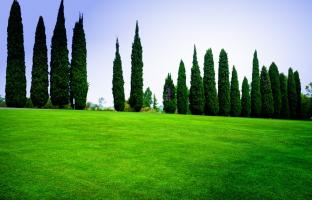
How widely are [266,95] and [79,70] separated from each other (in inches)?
1347

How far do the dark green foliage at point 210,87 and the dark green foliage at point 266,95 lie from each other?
1049cm

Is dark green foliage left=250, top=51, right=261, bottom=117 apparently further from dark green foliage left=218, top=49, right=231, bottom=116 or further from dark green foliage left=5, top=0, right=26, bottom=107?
dark green foliage left=5, top=0, right=26, bottom=107

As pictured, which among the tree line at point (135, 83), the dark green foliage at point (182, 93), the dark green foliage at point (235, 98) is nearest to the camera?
the tree line at point (135, 83)

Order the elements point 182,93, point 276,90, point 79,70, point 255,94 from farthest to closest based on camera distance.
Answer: point 276,90 → point 255,94 → point 182,93 → point 79,70

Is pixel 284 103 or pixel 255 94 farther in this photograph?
pixel 284 103

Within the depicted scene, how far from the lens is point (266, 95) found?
182 ft

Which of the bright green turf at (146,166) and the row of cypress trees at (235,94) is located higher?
the row of cypress trees at (235,94)

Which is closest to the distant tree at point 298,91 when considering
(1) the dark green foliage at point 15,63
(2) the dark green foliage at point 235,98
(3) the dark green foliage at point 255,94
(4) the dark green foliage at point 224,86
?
(3) the dark green foliage at point 255,94

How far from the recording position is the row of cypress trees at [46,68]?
34219 mm

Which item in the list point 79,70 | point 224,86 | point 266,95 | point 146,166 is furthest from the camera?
point 266,95

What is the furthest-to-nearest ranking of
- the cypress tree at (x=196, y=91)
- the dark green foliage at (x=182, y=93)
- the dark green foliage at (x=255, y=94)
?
→ 1. the dark green foliage at (x=255, y=94)
2. the dark green foliage at (x=182, y=93)
3. the cypress tree at (x=196, y=91)

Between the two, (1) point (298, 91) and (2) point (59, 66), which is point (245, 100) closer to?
(1) point (298, 91)

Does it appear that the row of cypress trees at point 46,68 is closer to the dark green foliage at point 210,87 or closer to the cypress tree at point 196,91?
the cypress tree at point 196,91

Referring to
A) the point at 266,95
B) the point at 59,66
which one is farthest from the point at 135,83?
the point at 266,95
